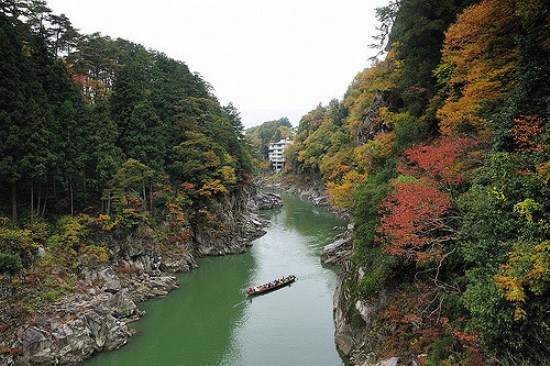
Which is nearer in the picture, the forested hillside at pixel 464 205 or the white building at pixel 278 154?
the forested hillside at pixel 464 205

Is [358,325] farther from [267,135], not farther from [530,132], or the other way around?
[267,135]

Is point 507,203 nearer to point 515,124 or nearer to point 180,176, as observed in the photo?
point 515,124

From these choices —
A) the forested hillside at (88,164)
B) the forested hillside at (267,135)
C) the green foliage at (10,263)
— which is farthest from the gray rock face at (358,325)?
the forested hillside at (267,135)

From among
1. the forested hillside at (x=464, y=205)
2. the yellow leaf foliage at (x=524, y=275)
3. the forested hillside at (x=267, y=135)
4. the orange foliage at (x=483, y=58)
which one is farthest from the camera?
the forested hillside at (x=267, y=135)

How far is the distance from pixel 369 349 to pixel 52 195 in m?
17.7

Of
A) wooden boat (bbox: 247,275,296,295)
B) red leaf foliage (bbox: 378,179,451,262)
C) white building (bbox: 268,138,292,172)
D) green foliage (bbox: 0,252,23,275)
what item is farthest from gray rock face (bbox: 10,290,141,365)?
white building (bbox: 268,138,292,172)

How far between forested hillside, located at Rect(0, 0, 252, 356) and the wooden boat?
6519 millimetres

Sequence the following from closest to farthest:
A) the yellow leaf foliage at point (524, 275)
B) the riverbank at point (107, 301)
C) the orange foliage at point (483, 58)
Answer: the yellow leaf foliage at point (524, 275) < the orange foliage at point (483, 58) < the riverbank at point (107, 301)

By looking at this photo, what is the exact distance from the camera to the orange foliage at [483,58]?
31.7ft

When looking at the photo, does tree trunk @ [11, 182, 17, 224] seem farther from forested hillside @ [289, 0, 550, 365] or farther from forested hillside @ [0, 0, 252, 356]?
forested hillside @ [289, 0, 550, 365]

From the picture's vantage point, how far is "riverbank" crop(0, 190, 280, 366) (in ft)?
42.3

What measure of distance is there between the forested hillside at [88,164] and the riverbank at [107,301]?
0.15 metres

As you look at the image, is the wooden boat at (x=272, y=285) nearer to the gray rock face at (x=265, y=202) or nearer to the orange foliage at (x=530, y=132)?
the orange foliage at (x=530, y=132)

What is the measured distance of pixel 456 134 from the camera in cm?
1205
